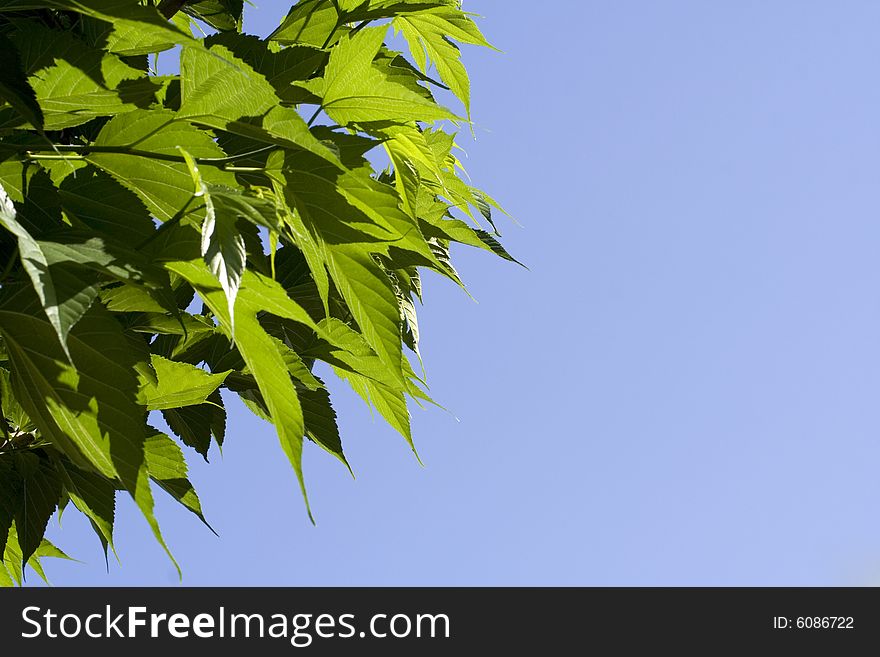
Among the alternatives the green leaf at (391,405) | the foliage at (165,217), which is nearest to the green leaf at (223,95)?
the foliage at (165,217)

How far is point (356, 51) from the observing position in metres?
0.52

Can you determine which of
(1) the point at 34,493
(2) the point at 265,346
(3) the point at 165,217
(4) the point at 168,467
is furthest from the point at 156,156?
(1) the point at 34,493

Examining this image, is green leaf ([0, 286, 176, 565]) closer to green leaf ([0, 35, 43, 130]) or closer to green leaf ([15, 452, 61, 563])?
green leaf ([0, 35, 43, 130])

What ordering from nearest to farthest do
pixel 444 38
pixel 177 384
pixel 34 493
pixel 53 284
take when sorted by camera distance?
pixel 53 284 → pixel 177 384 → pixel 34 493 → pixel 444 38

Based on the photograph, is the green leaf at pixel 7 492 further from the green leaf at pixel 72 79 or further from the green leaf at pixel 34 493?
the green leaf at pixel 72 79

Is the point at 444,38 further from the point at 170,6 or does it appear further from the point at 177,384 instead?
the point at 177,384

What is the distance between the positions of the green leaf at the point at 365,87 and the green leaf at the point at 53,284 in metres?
0.21

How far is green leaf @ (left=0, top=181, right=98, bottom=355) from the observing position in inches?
12.8

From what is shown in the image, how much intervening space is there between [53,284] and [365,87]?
237mm

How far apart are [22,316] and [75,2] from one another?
6.2 inches

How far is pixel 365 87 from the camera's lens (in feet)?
1.70

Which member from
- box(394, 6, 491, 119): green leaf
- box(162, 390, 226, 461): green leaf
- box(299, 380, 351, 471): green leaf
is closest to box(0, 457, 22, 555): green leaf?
box(162, 390, 226, 461): green leaf

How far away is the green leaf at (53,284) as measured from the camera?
0.33m

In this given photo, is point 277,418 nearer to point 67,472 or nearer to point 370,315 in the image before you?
point 370,315
